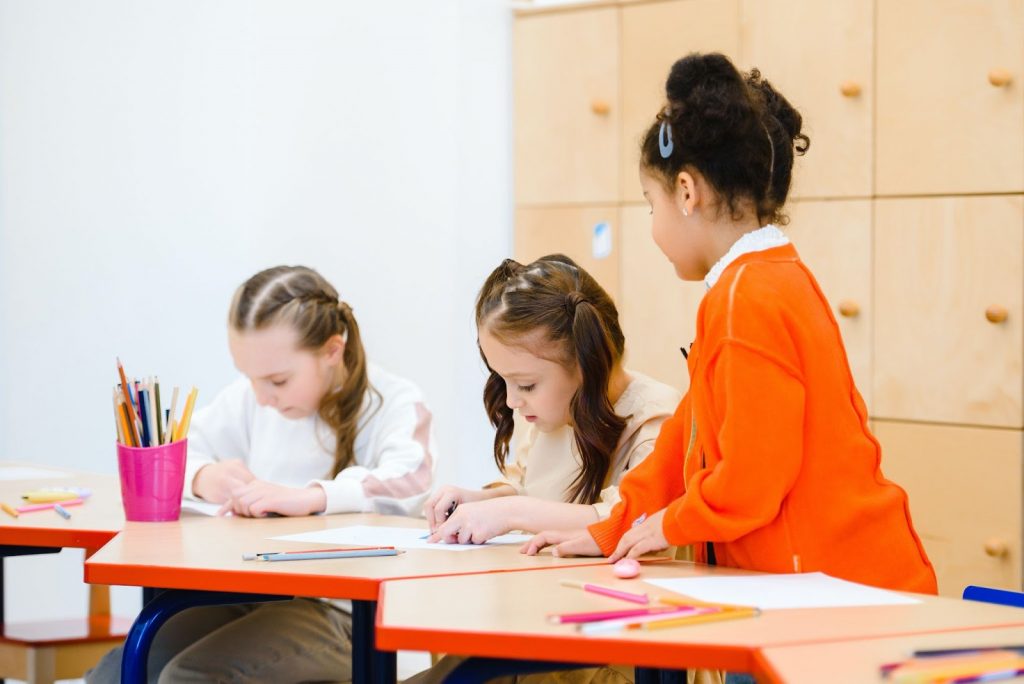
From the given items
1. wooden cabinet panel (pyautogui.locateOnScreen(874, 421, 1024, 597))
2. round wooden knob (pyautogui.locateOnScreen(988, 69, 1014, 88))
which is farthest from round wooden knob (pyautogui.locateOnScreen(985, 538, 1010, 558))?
round wooden knob (pyautogui.locateOnScreen(988, 69, 1014, 88))

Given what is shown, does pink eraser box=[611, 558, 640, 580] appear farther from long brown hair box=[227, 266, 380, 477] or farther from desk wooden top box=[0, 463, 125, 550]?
→ long brown hair box=[227, 266, 380, 477]

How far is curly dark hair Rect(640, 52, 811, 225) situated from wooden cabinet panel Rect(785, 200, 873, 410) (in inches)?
55.7

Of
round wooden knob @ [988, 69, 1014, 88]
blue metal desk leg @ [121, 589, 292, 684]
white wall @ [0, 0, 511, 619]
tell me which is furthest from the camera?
white wall @ [0, 0, 511, 619]

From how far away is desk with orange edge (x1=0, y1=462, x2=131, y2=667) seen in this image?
1750 mm

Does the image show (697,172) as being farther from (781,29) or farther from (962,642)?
(781,29)

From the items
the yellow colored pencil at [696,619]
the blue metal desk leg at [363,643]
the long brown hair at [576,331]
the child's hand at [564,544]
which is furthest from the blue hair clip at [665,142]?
the blue metal desk leg at [363,643]

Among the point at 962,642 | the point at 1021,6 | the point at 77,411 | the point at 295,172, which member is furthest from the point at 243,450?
the point at 1021,6

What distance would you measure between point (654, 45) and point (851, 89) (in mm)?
565

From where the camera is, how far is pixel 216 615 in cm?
204

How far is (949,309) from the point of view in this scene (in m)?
2.71

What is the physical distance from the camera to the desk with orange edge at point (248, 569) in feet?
4.46

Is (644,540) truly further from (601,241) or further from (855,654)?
(601,241)

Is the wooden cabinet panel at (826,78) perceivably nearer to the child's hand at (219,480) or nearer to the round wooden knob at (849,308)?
the round wooden knob at (849,308)

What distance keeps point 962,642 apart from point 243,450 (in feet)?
5.21
